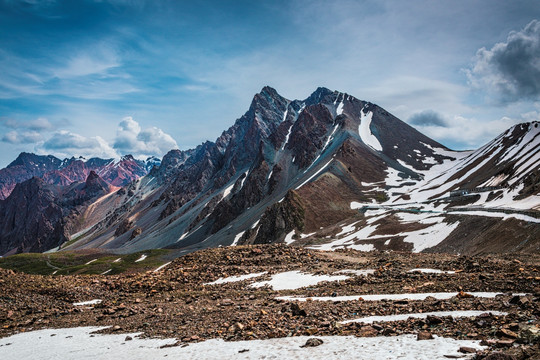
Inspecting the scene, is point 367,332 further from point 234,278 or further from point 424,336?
point 234,278

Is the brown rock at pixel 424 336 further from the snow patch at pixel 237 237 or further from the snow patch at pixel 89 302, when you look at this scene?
the snow patch at pixel 237 237

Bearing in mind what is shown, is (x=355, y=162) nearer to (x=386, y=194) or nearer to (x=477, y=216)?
(x=386, y=194)

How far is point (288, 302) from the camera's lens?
68.8ft

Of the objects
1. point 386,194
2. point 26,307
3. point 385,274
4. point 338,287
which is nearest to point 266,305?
point 338,287

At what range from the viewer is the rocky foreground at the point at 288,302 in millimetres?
13180

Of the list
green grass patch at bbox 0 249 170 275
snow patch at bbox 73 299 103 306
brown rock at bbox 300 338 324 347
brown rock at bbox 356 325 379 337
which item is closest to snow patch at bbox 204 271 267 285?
snow patch at bbox 73 299 103 306

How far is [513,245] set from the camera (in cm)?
4547

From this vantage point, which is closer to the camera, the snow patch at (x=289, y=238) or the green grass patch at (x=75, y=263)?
the snow patch at (x=289, y=238)

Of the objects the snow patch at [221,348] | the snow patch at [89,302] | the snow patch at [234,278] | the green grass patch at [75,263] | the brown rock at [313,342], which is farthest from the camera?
the green grass patch at [75,263]

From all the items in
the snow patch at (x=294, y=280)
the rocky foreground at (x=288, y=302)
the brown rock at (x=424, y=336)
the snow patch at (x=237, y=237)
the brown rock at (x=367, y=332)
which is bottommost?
the snow patch at (x=237, y=237)

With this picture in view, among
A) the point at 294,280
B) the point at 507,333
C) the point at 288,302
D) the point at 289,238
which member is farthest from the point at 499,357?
the point at 289,238

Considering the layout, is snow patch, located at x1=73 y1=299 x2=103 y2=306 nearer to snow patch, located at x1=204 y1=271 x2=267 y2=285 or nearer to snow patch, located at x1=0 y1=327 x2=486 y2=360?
snow patch, located at x1=0 y1=327 x2=486 y2=360

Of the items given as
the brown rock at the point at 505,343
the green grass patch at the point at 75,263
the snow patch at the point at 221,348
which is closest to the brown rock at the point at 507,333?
the brown rock at the point at 505,343

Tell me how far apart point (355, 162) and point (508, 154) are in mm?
75576
